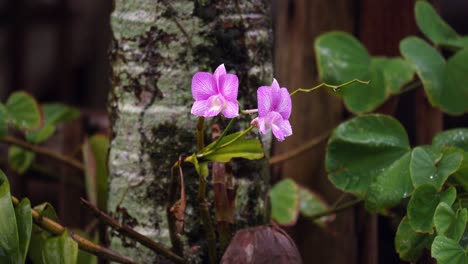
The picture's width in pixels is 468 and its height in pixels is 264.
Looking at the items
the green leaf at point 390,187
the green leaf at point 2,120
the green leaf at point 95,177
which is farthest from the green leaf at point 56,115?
the green leaf at point 390,187

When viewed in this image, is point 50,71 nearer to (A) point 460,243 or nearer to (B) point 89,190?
(B) point 89,190

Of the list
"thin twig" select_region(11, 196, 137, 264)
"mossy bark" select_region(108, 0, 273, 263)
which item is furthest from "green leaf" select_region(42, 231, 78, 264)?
"mossy bark" select_region(108, 0, 273, 263)

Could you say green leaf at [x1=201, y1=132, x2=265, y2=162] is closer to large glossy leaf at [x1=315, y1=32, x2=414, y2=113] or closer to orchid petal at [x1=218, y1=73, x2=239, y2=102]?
orchid petal at [x1=218, y1=73, x2=239, y2=102]

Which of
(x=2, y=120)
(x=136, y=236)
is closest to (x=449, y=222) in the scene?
(x=136, y=236)

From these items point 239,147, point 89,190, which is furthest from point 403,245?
point 89,190

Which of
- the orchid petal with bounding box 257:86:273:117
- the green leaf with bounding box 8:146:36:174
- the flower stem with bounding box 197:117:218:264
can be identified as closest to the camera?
the orchid petal with bounding box 257:86:273:117

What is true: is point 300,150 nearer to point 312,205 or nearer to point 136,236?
point 312,205
